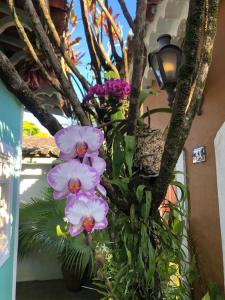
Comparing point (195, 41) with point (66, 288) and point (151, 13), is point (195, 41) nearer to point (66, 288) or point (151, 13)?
point (151, 13)

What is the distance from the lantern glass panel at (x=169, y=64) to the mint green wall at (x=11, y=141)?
150 centimetres

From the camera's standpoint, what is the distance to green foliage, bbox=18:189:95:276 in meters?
5.47

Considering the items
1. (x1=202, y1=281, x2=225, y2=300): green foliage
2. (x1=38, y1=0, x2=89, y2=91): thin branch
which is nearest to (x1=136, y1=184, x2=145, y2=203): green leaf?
(x1=38, y1=0, x2=89, y2=91): thin branch

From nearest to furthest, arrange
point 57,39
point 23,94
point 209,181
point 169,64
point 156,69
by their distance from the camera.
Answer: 1. point 23,94
2. point 57,39
3. point 169,64
4. point 156,69
5. point 209,181

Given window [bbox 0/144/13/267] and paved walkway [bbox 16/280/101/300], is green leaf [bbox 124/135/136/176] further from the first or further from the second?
paved walkway [bbox 16/280/101/300]

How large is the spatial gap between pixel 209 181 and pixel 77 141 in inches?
109

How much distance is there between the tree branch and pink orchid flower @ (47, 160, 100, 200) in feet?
1.63

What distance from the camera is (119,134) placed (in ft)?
6.50

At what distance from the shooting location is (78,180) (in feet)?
4.10

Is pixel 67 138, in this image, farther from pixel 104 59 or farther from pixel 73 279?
pixel 73 279

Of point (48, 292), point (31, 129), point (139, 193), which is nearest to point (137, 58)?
point (139, 193)

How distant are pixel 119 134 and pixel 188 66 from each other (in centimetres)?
71

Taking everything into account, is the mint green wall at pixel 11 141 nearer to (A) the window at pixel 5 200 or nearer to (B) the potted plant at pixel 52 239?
(A) the window at pixel 5 200

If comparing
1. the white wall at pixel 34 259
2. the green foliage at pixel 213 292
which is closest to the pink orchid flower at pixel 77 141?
the green foliage at pixel 213 292
